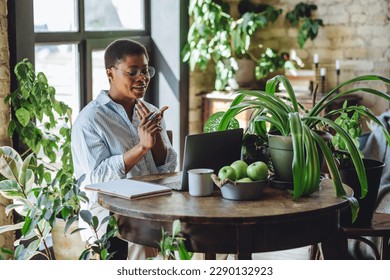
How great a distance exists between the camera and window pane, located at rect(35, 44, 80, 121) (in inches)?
179

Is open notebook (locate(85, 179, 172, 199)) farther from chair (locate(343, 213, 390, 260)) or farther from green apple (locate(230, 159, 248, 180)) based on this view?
chair (locate(343, 213, 390, 260))

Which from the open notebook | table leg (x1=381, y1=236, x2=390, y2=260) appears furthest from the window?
table leg (x1=381, y1=236, x2=390, y2=260)

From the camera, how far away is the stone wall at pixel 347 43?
587 cm

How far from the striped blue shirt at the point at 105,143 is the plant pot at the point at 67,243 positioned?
77cm

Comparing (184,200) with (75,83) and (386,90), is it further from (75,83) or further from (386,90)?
(386,90)

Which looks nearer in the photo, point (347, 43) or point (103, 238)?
point (103, 238)

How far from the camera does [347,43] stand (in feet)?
19.7

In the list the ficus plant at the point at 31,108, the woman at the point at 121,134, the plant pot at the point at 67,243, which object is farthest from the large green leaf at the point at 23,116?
the plant pot at the point at 67,243

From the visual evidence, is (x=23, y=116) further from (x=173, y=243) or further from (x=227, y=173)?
(x=173, y=243)

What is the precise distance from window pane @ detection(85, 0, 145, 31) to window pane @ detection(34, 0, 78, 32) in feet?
0.59

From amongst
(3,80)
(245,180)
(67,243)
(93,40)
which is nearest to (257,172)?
(245,180)

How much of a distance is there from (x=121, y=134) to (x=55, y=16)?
141cm

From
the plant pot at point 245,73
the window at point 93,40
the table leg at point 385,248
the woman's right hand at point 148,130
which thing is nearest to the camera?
the woman's right hand at point 148,130

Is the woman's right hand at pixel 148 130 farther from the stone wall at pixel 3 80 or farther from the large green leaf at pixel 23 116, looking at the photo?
the stone wall at pixel 3 80
